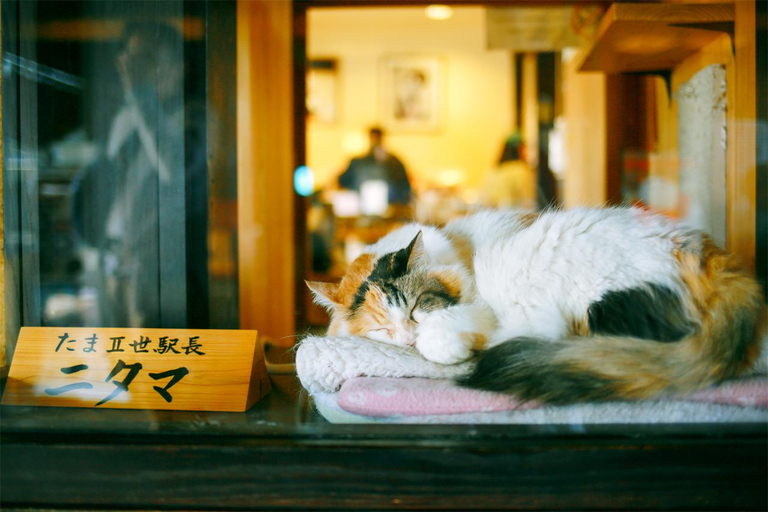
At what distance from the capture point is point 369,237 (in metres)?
3.83

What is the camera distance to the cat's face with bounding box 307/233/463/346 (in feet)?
3.62

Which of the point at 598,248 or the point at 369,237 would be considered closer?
the point at 598,248

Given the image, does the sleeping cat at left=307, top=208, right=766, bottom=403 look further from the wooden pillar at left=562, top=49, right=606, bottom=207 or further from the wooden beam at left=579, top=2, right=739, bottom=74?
the wooden pillar at left=562, top=49, right=606, bottom=207

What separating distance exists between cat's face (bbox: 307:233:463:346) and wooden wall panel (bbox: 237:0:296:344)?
0.57 meters

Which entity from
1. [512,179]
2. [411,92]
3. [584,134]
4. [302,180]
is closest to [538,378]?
[302,180]

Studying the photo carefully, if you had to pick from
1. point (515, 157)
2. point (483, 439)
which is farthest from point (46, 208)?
point (515, 157)

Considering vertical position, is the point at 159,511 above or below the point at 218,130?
below

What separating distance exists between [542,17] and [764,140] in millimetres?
1687

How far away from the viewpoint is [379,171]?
4.91 metres

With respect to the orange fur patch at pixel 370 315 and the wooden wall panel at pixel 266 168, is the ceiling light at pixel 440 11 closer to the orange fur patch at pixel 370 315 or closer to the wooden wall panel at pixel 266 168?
the wooden wall panel at pixel 266 168

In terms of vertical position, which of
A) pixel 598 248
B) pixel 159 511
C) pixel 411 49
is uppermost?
pixel 411 49

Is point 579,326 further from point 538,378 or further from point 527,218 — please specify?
point 527,218

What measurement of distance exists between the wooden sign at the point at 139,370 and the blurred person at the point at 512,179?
3.59m

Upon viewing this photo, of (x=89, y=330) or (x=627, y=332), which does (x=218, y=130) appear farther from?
(x=627, y=332)
